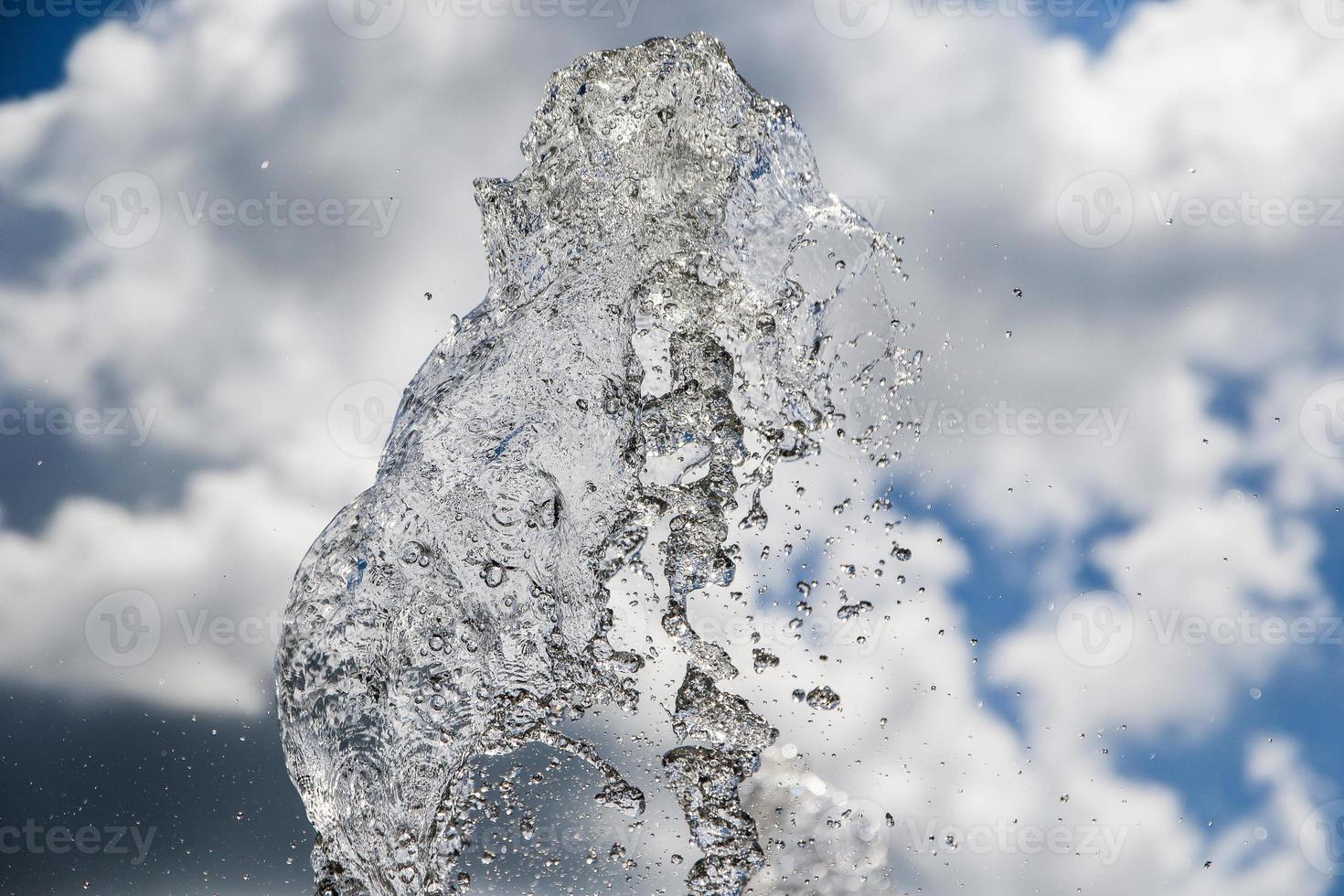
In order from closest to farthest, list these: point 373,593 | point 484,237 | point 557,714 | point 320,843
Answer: point 373,593, point 320,843, point 557,714, point 484,237

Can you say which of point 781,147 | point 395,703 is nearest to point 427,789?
point 395,703

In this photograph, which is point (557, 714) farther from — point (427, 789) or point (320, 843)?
point (320, 843)

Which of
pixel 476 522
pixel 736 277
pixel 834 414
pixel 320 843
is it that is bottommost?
pixel 320 843

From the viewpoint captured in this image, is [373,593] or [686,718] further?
[686,718]

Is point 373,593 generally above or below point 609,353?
below

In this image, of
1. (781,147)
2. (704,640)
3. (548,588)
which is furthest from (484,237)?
(704,640)

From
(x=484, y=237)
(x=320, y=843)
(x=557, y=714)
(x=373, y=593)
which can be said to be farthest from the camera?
(x=484, y=237)
